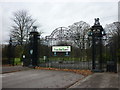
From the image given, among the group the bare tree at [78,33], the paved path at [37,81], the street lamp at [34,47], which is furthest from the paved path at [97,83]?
the street lamp at [34,47]

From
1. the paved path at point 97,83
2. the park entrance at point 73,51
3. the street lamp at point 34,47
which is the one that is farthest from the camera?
the street lamp at point 34,47

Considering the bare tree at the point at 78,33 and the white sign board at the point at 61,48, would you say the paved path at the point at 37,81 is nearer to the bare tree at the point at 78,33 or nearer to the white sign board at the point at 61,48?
→ the white sign board at the point at 61,48

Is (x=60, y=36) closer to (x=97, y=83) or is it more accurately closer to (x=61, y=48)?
(x=61, y=48)

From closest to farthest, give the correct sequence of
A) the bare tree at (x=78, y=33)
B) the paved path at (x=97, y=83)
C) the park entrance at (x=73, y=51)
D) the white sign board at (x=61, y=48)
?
1. the paved path at (x=97, y=83)
2. the park entrance at (x=73, y=51)
3. the white sign board at (x=61, y=48)
4. the bare tree at (x=78, y=33)

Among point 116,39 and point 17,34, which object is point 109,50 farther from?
point 17,34

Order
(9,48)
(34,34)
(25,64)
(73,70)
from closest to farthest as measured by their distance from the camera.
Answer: (73,70)
(34,34)
(25,64)
(9,48)

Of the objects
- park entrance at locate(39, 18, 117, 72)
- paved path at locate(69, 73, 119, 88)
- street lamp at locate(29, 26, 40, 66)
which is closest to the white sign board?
park entrance at locate(39, 18, 117, 72)

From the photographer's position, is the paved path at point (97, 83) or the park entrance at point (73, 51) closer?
the paved path at point (97, 83)

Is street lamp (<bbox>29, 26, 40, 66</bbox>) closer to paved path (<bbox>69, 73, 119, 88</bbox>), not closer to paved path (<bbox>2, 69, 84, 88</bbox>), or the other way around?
paved path (<bbox>2, 69, 84, 88</bbox>)

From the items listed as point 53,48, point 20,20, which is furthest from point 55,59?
point 20,20

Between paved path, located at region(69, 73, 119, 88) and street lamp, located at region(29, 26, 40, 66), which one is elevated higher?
street lamp, located at region(29, 26, 40, 66)

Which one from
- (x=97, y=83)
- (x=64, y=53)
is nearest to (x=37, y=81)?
(x=97, y=83)

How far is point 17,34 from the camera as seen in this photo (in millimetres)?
37156

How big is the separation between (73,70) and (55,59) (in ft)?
7.45
